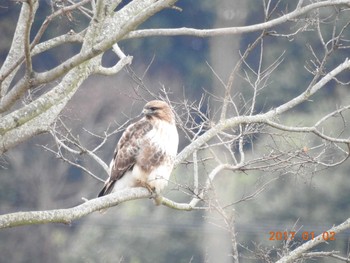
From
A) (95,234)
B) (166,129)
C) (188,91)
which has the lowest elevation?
(95,234)

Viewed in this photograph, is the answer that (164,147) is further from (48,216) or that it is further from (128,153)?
(48,216)

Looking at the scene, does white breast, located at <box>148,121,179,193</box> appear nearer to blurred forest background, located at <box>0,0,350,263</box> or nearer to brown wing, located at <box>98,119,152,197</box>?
brown wing, located at <box>98,119,152,197</box>

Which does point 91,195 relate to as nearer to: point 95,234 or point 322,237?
point 95,234

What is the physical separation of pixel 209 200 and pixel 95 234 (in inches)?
465

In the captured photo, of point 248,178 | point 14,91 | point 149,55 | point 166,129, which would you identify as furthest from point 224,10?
point 14,91

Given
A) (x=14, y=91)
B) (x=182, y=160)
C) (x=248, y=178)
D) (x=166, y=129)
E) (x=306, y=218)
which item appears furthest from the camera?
(x=306, y=218)

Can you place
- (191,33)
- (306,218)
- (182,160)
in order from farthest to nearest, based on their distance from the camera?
(306,218), (182,160), (191,33)

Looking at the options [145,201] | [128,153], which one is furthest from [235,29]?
[145,201]

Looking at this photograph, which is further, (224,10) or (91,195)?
(224,10)

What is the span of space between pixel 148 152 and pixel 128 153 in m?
0.17

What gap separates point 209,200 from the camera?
6.52 metres

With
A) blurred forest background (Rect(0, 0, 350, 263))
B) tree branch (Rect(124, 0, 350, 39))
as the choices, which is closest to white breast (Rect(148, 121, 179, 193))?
tree branch (Rect(124, 0, 350, 39))

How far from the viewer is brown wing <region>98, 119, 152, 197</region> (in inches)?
288

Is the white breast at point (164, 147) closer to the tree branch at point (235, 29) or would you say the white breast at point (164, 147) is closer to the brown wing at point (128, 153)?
the brown wing at point (128, 153)
